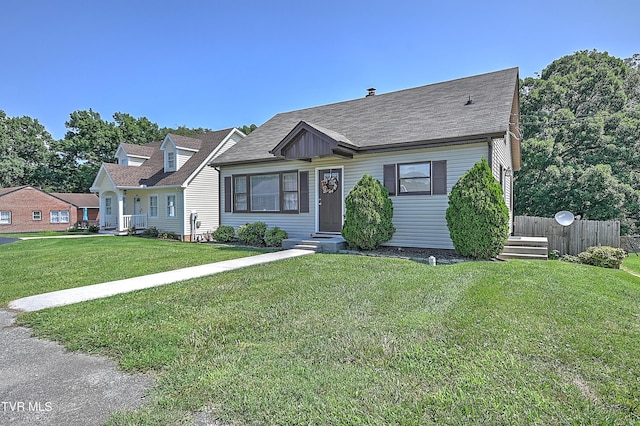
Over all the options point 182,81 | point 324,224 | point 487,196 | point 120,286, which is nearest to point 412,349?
point 120,286

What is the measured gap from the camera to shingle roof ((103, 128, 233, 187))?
693 inches

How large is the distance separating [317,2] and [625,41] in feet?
65.6

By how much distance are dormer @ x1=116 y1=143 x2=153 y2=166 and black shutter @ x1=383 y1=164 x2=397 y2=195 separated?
17.9 metres

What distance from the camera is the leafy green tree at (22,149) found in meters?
35.6

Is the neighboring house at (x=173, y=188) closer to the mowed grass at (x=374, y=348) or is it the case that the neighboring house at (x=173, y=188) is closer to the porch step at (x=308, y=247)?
the porch step at (x=308, y=247)

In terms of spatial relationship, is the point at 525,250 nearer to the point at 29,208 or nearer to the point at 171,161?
the point at 171,161

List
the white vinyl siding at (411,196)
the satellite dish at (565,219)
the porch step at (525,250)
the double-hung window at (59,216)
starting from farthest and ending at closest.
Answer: the double-hung window at (59,216) → the satellite dish at (565,219) → the white vinyl siding at (411,196) → the porch step at (525,250)

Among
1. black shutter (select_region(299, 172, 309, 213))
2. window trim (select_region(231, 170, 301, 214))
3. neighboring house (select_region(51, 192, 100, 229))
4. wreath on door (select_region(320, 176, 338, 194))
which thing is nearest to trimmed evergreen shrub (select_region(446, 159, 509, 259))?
wreath on door (select_region(320, 176, 338, 194))

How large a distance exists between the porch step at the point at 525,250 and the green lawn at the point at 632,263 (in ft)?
8.20

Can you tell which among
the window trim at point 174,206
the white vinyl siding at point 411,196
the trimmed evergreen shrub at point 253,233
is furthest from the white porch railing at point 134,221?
the white vinyl siding at point 411,196

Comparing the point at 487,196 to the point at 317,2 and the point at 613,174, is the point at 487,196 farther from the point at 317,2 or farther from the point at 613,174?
the point at 613,174

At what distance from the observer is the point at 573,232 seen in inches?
433

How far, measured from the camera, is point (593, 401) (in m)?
2.38

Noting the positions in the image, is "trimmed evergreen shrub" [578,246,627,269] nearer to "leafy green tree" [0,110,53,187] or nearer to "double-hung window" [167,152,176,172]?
"double-hung window" [167,152,176,172]
